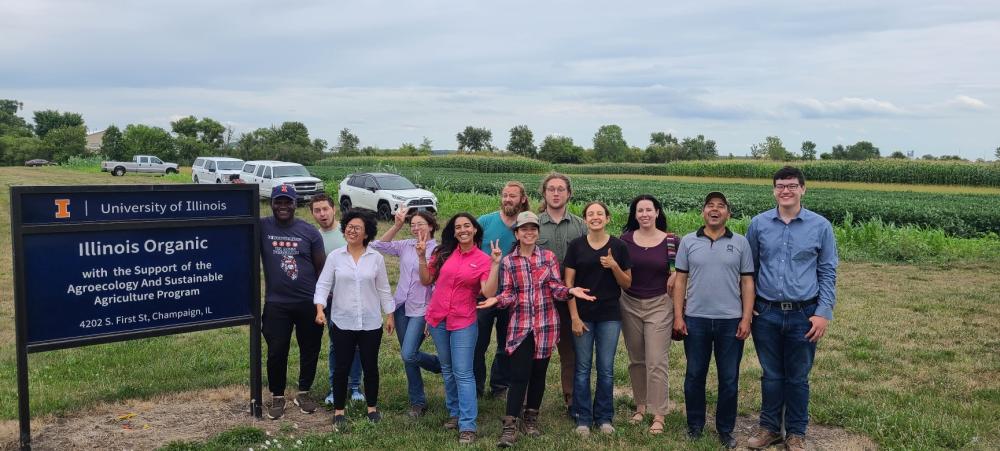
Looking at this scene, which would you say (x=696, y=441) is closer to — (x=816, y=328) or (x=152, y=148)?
(x=816, y=328)

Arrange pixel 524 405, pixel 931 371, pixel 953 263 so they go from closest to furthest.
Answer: pixel 524 405 < pixel 931 371 < pixel 953 263

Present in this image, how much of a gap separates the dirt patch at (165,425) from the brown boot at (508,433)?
137cm

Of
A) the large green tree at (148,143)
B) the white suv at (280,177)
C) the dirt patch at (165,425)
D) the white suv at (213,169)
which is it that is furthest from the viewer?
the large green tree at (148,143)

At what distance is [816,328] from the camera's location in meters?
4.83

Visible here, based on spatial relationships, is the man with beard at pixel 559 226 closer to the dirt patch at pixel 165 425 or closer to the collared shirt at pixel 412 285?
the collared shirt at pixel 412 285

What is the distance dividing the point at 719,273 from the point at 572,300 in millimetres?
1045

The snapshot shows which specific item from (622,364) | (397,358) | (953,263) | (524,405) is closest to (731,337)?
(524,405)

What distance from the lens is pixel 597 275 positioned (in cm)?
525

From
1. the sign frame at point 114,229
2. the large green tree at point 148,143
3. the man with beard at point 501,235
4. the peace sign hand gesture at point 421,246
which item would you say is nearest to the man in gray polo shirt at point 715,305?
the man with beard at point 501,235

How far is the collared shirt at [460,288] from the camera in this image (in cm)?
521

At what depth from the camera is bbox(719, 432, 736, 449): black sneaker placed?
521 cm

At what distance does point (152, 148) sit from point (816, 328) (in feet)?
262

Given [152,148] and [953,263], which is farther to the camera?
[152,148]

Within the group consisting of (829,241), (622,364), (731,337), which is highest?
(829,241)
